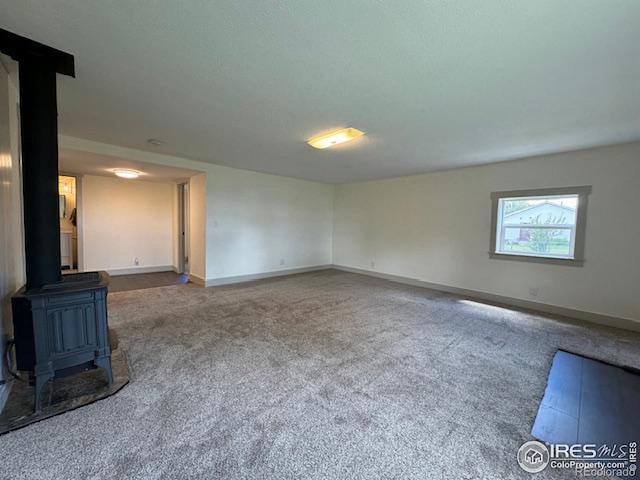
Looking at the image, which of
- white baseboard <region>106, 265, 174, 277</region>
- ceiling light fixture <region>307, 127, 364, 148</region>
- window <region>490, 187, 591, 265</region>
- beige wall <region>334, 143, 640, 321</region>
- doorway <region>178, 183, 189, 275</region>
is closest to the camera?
ceiling light fixture <region>307, 127, 364, 148</region>

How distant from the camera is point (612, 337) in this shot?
3.21 meters

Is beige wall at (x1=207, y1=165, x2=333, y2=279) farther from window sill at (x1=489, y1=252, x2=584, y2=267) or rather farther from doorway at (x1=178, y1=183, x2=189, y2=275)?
window sill at (x1=489, y1=252, x2=584, y2=267)

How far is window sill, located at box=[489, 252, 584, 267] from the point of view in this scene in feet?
12.7

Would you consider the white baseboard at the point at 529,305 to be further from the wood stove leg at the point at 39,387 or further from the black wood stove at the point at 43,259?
the wood stove leg at the point at 39,387

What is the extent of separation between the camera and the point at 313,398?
1979 millimetres

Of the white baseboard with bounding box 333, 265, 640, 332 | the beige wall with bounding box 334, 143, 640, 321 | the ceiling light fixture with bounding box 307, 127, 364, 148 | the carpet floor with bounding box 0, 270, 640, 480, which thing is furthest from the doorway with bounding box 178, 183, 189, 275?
the white baseboard with bounding box 333, 265, 640, 332

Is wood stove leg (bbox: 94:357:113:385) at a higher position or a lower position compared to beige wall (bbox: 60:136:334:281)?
lower

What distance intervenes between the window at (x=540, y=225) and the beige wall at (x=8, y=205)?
5.96 m

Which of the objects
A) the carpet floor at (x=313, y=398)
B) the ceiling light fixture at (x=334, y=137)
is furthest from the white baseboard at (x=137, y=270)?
the ceiling light fixture at (x=334, y=137)

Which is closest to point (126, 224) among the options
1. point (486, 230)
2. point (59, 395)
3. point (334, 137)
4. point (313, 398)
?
point (59, 395)

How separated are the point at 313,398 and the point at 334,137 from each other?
283 cm

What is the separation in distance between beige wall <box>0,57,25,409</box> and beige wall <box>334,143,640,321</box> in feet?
19.0

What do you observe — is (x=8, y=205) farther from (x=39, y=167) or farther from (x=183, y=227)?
(x=183, y=227)

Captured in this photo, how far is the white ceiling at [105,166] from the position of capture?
4.10 m
